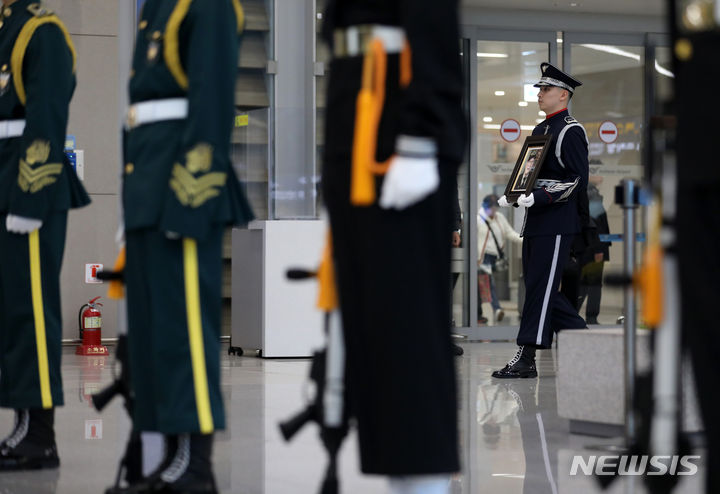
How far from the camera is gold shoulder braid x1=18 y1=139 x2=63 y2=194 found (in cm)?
378

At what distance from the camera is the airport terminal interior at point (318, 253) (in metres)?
4.20

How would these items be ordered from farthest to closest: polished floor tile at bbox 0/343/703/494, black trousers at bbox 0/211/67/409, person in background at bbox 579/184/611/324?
→ person in background at bbox 579/184/611/324 → black trousers at bbox 0/211/67/409 → polished floor tile at bbox 0/343/703/494

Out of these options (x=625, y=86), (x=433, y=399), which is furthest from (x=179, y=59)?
(x=625, y=86)

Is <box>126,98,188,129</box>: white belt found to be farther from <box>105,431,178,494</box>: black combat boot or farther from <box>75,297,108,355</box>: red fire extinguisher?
<box>75,297,108,355</box>: red fire extinguisher

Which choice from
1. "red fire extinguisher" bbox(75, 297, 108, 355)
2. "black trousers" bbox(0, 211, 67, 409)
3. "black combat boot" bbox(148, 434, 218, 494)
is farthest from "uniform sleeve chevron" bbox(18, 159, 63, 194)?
"red fire extinguisher" bbox(75, 297, 108, 355)

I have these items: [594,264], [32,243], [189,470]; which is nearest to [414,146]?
[189,470]

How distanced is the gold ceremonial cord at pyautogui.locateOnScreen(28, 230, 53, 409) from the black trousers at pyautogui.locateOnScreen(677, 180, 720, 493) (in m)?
2.45

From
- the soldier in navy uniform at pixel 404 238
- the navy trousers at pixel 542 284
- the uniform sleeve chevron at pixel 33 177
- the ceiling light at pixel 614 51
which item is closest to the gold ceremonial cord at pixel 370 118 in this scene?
the soldier in navy uniform at pixel 404 238

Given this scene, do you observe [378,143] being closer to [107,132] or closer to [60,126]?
[60,126]

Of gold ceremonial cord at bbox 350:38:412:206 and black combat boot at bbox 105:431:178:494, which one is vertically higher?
gold ceremonial cord at bbox 350:38:412:206

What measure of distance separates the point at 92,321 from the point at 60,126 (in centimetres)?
489

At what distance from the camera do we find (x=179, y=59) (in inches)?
126

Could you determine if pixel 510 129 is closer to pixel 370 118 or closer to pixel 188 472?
pixel 188 472

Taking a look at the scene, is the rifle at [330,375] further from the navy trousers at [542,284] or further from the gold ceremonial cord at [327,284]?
the navy trousers at [542,284]
